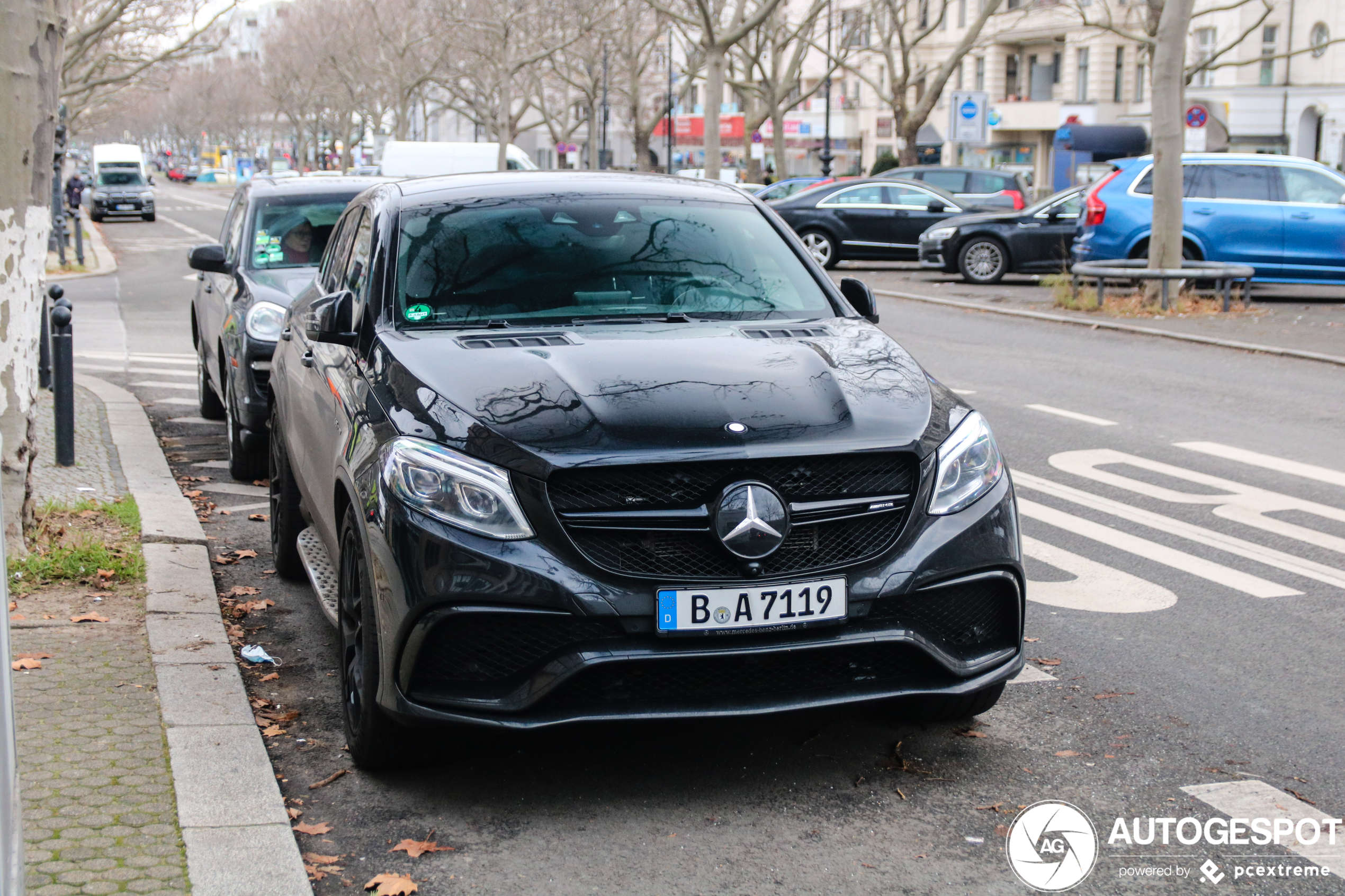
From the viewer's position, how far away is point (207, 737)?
4.40m

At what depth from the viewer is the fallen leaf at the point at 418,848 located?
3787 mm

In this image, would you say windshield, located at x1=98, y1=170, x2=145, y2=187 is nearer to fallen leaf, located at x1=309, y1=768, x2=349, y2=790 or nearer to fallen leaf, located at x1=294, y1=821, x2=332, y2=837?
fallen leaf, located at x1=309, y1=768, x2=349, y2=790

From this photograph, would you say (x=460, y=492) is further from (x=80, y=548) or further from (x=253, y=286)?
(x=253, y=286)

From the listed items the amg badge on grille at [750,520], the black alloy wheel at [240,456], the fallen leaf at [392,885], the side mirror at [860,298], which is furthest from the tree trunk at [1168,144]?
the fallen leaf at [392,885]

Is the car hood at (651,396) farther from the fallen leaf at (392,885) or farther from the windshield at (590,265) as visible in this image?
the fallen leaf at (392,885)

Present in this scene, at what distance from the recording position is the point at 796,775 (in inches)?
169

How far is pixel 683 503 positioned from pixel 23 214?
3.61m

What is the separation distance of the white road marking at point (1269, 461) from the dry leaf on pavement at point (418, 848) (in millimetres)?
6165

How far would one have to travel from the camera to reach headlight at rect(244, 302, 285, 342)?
28.4ft

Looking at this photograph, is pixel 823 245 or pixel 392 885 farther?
pixel 823 245

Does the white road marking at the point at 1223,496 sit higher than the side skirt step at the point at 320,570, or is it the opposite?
the side skirt step at the point at 320,570

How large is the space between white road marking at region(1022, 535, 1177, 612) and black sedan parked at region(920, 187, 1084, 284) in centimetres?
1577

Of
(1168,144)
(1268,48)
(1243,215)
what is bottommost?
(1243,215)

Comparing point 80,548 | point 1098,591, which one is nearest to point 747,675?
point 1098,591
